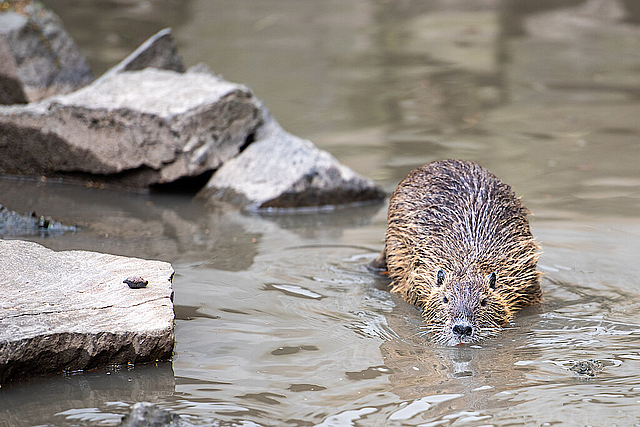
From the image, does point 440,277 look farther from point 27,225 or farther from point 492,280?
point 27,225

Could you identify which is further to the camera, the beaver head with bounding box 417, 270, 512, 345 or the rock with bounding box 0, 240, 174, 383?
the beaver head with bounding box 417, 270, 512, 345

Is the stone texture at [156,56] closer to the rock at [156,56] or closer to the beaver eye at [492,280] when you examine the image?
the rock at [156,56]

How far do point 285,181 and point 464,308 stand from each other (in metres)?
3.15

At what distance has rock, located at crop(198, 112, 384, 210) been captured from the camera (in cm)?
751

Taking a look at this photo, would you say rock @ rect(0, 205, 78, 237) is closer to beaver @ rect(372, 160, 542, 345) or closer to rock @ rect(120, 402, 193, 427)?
beaver @ rect(372, 160, 542, 345)

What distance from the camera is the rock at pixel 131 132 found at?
303 inches

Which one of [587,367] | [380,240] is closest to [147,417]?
[587,367]

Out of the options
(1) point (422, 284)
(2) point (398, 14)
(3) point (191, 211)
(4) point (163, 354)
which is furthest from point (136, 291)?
(2) point (398, 14)

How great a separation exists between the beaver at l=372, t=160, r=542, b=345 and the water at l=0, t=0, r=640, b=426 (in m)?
0.14

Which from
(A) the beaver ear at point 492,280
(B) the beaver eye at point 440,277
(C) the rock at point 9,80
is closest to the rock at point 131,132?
(C) the rock at point 9,80

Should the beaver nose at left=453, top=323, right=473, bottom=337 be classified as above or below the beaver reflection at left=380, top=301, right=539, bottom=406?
above

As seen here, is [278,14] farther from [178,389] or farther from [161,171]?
[178,389]

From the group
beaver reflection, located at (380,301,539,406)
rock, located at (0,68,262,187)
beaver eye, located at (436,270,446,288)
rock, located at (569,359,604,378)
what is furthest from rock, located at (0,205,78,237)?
rock, located at (569,359,604,378)

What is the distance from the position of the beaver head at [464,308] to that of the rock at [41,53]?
5960 millimetres
